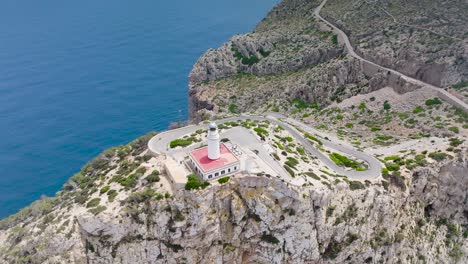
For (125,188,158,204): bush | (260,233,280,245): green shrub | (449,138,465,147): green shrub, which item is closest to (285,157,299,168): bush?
(260,233,280,245): green shrub

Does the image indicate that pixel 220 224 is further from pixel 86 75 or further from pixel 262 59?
pixel 86 75

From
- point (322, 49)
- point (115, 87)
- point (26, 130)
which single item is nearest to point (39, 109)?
point (26, 130)

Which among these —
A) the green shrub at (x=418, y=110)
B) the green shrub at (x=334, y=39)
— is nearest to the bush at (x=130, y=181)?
the green shrub at (x=418, y=110)

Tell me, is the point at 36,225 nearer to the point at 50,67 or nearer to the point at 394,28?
the point at 394,28

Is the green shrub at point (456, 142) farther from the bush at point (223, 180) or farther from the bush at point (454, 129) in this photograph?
the bush at point (223, 180)

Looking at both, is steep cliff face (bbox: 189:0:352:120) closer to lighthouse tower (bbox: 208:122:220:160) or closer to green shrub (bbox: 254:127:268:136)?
green shrub (bbox: 254:127:268:136)

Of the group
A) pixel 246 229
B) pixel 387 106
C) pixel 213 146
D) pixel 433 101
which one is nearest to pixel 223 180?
pixel 213 146
